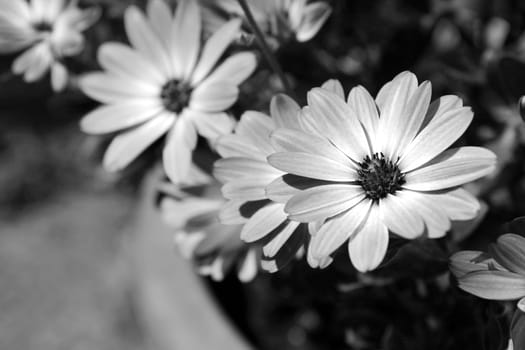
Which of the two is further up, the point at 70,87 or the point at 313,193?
the point at 70,87

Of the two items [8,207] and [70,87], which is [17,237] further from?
[70,87]

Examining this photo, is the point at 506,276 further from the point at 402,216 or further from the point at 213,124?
the point at 213,124

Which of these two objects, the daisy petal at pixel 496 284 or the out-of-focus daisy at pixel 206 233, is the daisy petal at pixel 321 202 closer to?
the daisy petal at pixel 496 284

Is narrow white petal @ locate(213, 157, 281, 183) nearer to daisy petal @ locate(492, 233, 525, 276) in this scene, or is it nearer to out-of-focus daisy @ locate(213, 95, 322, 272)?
out-of-focus daisy @ locate(213, 95, 322, 272)

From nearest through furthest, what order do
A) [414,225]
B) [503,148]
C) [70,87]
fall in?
[414,225] < [503,148] < [70,87]

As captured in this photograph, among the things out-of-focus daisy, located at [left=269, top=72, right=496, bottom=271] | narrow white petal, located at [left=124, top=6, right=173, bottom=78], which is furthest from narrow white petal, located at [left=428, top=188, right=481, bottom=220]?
narrow white petal, located at [left=124, top=6, right=173, bottom=78]

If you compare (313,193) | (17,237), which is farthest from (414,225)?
(17,237)
